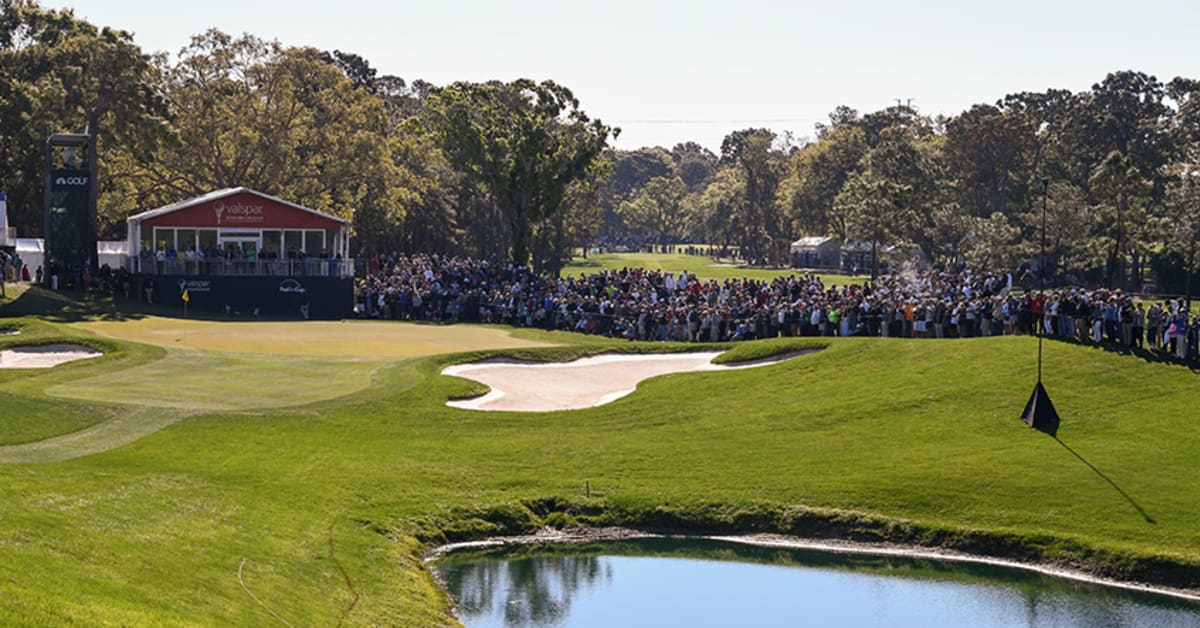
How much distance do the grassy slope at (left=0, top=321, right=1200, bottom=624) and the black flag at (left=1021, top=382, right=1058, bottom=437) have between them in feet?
1.40

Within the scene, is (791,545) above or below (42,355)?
below

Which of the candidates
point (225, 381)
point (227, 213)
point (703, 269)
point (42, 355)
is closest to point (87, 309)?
point (227, 213)

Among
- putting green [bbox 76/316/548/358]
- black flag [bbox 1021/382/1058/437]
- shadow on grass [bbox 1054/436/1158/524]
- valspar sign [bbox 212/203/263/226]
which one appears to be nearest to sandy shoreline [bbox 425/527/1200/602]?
shadow on grass [bbox 1054/436/1158/524]

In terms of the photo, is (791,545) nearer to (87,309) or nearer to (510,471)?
(510,471)

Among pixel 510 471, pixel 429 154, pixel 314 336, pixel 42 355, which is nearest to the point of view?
pixel 510 471

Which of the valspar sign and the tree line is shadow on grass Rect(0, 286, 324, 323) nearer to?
the valspar sign

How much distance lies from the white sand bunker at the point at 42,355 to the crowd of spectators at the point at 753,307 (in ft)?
72.4

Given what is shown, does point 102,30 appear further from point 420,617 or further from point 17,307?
point 420,617

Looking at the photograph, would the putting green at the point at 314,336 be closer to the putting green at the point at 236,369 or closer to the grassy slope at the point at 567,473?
the putting green at the point at 236,369

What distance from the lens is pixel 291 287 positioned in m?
68.4

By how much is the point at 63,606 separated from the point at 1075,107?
11287cm

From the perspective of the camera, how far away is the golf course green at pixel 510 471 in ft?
73.3

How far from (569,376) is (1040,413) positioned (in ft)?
54.4

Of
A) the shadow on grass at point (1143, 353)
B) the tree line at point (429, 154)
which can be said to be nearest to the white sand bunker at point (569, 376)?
the shadow on grass at point (1143, 353)
